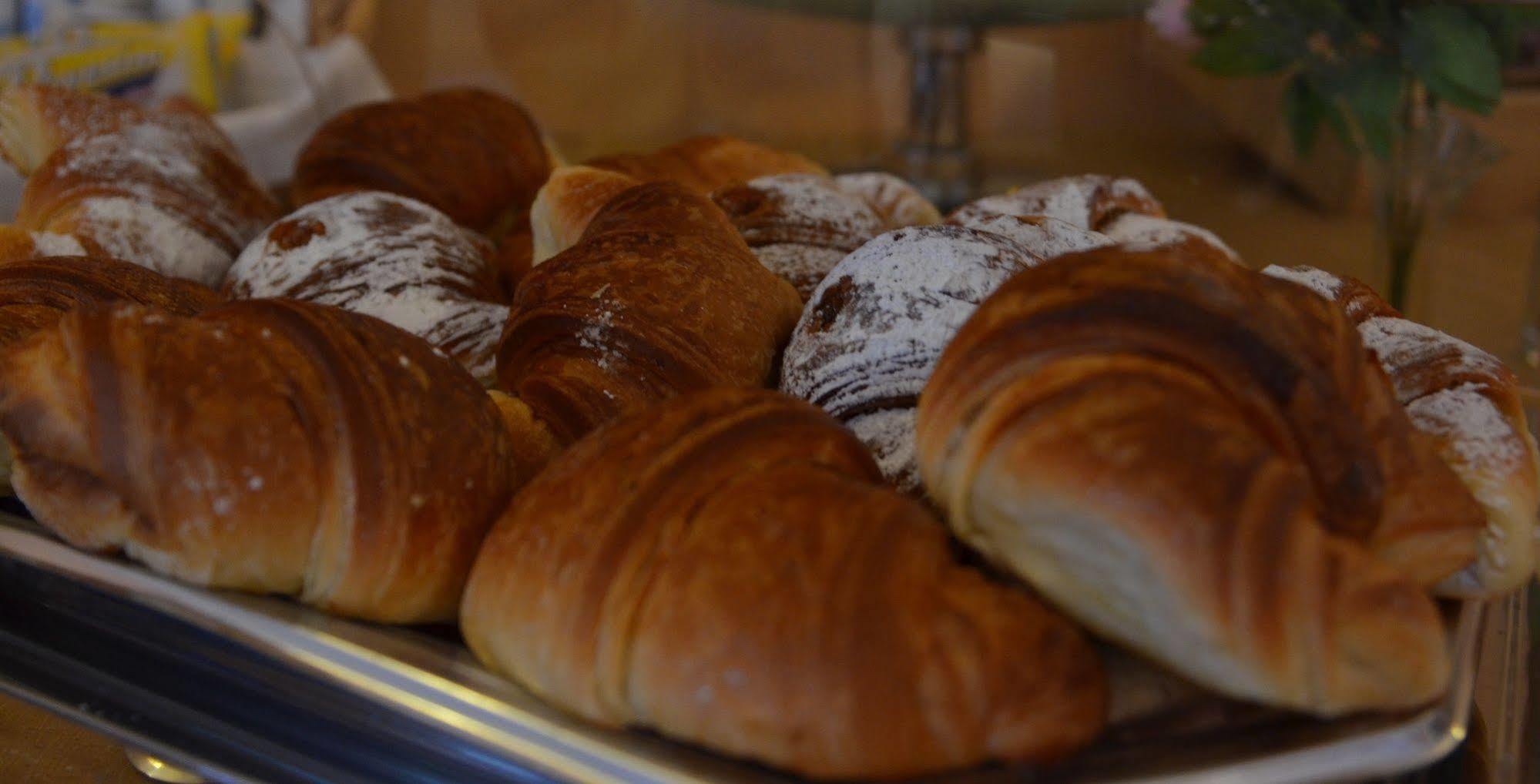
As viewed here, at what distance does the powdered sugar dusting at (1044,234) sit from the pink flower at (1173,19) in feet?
3.28

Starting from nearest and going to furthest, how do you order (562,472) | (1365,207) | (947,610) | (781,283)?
(947,610) → (562,472) → (781,283) → (1365,207)

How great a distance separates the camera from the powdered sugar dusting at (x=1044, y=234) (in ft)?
3.30

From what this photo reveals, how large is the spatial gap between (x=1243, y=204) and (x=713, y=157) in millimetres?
1169

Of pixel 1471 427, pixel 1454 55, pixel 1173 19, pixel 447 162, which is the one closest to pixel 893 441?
pixel 1471 427

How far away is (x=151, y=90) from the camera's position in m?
2.12

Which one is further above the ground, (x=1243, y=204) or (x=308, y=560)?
(x=308, y=560)

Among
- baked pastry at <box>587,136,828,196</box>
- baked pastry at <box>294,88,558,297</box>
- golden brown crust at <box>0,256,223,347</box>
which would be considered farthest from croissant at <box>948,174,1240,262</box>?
golden brown crust at <box>0,256,223,347</box>

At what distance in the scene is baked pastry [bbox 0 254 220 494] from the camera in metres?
0.93

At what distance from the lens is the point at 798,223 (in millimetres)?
1206

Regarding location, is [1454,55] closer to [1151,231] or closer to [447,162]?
[1151,231]

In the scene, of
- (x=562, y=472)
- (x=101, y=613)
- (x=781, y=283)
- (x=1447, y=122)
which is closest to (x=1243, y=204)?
(x=1447, y=122)

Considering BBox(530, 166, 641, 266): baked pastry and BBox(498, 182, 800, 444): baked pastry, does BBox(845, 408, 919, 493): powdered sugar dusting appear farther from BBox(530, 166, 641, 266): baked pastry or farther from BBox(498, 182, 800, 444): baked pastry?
BBox(530, 166, 641, 266): baked pastry

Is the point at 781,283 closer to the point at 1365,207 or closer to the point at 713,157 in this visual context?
the point at 713,157

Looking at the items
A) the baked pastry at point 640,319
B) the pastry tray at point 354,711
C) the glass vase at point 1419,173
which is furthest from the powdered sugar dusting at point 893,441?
the glass vase at point 1419,173
